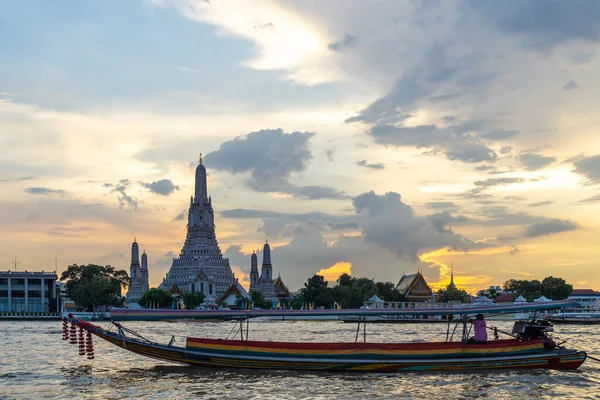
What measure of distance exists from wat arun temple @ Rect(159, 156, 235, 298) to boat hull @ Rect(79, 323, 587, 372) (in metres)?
122

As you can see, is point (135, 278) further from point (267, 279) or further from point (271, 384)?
point (271, 384)

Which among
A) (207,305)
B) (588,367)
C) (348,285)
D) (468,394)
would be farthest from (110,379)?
(348,285)

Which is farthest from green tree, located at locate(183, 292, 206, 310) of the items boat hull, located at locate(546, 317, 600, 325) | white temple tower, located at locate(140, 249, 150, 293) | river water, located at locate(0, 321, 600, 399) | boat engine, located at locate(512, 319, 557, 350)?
boat engine, located at locate(512, 319, 557, 350)

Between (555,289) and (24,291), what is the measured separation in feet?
321

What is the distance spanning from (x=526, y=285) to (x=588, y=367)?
128 metres

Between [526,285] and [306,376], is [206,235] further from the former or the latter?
[306,376]

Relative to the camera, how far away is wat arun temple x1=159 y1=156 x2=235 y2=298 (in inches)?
6033

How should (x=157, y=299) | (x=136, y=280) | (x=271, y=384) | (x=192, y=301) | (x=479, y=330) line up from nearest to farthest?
1. (x=271, y=384)
2. (x=479, y=330)
3. (x=157, y=299)
4. (x=192, y=301)
5. (x=136, y=280)

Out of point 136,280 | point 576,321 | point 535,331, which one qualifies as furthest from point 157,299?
point 535,331

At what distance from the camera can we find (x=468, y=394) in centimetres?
2575

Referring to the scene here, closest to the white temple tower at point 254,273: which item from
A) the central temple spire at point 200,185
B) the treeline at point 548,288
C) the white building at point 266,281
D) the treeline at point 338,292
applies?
the white building at point 266,281

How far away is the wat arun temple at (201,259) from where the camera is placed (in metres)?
153

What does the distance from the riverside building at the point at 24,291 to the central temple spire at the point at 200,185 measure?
42.3 meters

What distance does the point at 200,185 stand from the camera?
165625 mm
